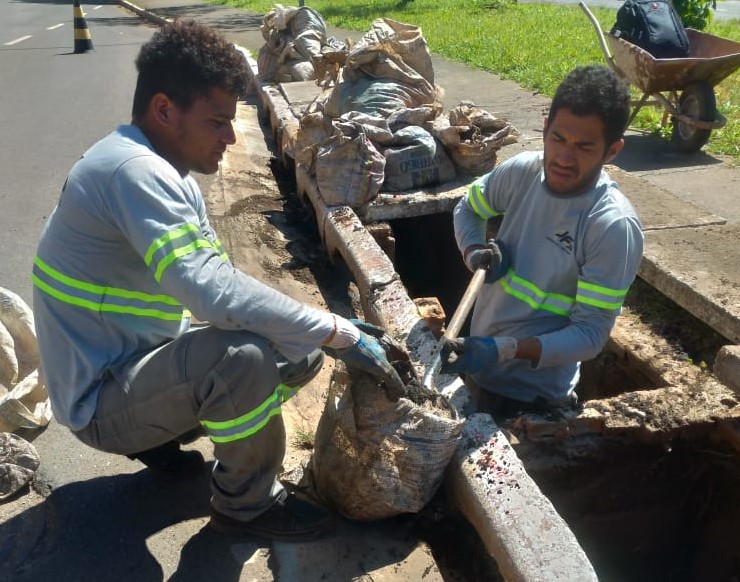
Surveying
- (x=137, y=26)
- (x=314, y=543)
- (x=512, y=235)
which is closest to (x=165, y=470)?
(x=314, y=543)

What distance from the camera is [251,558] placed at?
259cm

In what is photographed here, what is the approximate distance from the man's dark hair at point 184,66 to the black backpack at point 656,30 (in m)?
5.86

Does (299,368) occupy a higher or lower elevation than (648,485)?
higher

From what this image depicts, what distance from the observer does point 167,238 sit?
7.23 ft

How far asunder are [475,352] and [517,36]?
1057cm

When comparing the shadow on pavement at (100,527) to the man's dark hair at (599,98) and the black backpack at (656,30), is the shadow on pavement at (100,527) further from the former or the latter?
the black backpack at (656,30)

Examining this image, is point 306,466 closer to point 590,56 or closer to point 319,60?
point 319,60

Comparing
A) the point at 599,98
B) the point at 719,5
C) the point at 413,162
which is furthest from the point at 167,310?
the point at 719,5

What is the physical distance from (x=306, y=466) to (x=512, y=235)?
1.24 meters

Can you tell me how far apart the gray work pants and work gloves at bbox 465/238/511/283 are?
1026 millimetres

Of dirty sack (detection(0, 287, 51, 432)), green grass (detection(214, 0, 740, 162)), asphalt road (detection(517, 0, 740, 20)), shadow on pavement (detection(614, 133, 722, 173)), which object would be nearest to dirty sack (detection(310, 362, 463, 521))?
dirty sack (detection(0, 287, 51, 432))

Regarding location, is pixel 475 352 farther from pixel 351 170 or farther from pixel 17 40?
pixel 17 40

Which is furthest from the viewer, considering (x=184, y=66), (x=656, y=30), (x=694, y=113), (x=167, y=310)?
(x=656, y=30)

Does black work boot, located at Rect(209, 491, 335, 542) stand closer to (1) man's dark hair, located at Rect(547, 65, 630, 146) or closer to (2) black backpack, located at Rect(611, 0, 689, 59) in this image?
(1) man's dark hair, located at Rect(547, 65, 630, 146)
